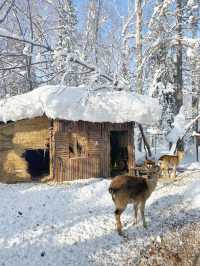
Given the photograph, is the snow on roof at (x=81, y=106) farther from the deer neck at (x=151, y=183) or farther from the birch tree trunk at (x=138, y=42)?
the deer neck at (x=151, y=183)

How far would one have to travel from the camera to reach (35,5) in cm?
3148

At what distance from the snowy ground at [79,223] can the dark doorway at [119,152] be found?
153 inches

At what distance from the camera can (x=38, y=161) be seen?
67.4 feet

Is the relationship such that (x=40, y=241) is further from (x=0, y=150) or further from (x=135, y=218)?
(x=0, y=150)

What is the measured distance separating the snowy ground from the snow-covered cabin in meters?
1.75

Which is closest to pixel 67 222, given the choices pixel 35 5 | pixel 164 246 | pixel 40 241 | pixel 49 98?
pixel 40 241

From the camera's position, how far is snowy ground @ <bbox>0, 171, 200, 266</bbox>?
9.11 meters

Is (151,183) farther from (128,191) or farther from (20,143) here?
(20,143)

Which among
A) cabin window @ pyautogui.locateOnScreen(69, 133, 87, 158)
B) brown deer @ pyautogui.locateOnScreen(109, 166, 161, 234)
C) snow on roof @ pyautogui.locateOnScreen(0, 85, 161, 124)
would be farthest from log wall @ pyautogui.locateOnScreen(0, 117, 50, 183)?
brown deer @ pyautogui.locateOnScreen(109, 166, 161, 234)

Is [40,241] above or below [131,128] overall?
below

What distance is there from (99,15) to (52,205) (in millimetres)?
24922

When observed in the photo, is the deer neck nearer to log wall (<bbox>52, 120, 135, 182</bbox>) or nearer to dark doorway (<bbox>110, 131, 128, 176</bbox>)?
log wall (<bbox>52, 120, 135, 182</bbox>)

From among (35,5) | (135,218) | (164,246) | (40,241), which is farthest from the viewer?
(35,5)

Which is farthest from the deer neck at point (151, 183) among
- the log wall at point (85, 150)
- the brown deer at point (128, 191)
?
the log wall at point (85, 150)
